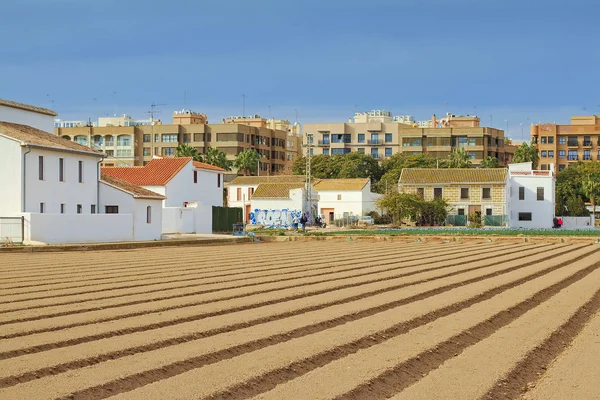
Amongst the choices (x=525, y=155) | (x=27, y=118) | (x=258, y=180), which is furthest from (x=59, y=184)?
(x=525, y=155)

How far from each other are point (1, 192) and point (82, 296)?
19974mm

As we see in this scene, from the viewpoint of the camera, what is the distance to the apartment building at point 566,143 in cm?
12000

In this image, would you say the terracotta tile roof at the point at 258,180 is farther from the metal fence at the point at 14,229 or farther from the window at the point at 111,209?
the metal fence at the point at 14,229

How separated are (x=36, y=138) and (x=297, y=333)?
2765 cm

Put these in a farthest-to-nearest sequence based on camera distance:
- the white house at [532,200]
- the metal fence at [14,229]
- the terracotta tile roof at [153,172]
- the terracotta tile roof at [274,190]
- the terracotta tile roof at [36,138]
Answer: the white house at [532,200] < the terracotta tile roof at [274,190] < the terracotta tile roof at [153,172] < the terracotta tile roof at [36,138] < the metal fence at [14,229]

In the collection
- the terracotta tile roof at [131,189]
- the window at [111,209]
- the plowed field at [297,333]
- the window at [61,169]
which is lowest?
the plowed field at [297,333]

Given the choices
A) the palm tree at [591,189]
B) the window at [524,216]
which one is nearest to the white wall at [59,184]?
the window at [524,216]

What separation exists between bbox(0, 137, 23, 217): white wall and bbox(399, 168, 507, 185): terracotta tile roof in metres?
42.3

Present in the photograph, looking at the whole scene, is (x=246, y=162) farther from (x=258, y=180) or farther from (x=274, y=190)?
(x=274, y=190)

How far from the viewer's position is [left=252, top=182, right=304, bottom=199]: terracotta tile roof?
72188 mm

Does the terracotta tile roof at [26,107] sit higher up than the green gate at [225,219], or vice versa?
the terracotta tile roof at [26,107]

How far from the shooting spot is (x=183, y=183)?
54938mm

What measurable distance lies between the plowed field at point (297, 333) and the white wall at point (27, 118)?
706 inches

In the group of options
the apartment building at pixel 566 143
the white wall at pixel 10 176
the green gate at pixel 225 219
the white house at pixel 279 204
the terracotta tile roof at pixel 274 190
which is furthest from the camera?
the apartment building at pixel 566 143
